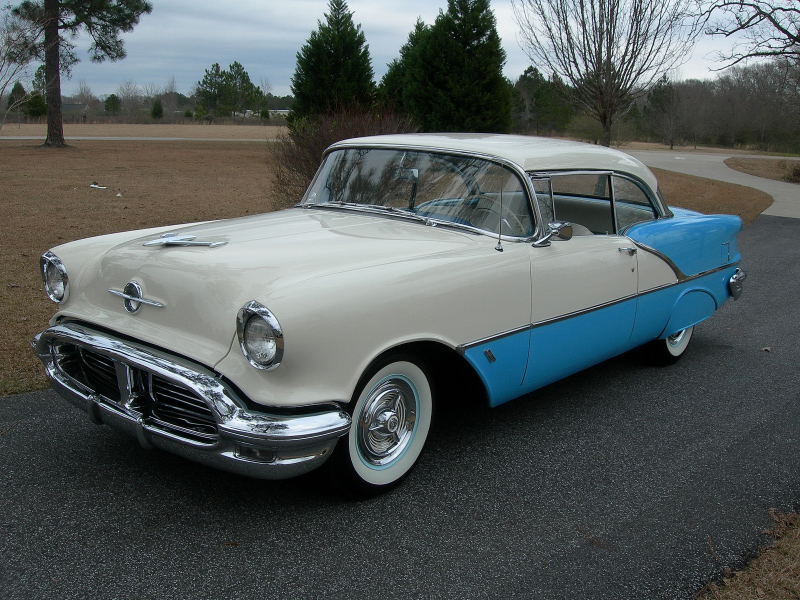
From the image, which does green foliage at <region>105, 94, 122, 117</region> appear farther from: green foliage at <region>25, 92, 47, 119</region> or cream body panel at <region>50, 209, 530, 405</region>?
cream body panel at <region>50, 209, 530, 405</region>

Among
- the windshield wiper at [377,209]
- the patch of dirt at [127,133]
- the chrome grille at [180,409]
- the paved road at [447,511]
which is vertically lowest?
the paved road at [447,511]

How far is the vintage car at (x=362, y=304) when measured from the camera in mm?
2479

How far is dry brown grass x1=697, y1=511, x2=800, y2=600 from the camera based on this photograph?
93.1 inches

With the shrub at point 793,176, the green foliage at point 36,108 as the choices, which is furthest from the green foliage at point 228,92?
the shrub at point 793,176

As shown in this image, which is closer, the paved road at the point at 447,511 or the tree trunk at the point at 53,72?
the paved road at the point at 447,511

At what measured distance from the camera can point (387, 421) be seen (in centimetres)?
289

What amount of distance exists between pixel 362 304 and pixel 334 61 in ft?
59.7

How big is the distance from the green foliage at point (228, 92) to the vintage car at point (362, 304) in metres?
72.9

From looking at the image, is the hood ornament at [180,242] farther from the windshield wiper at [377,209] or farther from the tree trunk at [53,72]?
the tree trunk at [53,72]

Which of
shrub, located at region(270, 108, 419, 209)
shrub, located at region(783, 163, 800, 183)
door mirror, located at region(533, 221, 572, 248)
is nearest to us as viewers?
door mirror, located at region(533, 221, 572, 248)

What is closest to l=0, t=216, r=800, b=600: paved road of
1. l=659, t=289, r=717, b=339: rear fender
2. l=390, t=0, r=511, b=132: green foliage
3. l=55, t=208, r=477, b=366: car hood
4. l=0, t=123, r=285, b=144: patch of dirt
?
l=659, t=289, r=717, b=339: rear fender

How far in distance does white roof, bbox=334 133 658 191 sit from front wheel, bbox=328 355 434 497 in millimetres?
1344

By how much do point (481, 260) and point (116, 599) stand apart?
6.54 ft

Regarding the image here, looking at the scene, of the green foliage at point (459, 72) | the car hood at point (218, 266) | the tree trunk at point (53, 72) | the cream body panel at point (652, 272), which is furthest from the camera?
the tree trunk at point (53, 72)
